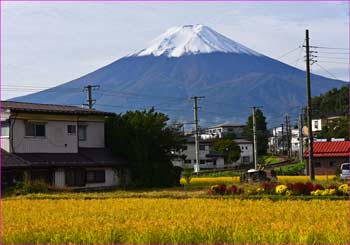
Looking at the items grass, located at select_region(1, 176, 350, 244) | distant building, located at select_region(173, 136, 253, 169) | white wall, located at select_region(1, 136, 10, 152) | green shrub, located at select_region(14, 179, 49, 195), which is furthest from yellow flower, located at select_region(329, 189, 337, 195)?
distant building, located at select_region(173, 136, 253, 169)

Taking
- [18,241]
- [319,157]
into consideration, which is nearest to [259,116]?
[319,157]

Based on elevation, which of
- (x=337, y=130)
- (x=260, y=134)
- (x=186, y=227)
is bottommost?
(x=186, y=227)

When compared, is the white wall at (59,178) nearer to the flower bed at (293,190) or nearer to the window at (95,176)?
the window at (95,176)

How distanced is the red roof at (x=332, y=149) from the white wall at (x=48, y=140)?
69.1 ft

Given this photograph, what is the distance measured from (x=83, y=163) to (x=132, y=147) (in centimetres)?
376

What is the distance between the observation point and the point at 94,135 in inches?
1455

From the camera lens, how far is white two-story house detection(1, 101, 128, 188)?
3105cm

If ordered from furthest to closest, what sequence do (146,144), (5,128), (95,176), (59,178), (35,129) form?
(146,144)
(95,176)
(35,129)
(59,178)
(5,128)

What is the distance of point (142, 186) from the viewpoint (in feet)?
118

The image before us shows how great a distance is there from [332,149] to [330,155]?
624 mm

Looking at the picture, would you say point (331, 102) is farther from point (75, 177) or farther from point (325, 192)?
point (325, 192)

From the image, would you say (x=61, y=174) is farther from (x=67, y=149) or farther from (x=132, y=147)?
(x=132, y=147)

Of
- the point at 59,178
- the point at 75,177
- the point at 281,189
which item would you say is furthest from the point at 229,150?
the point at 281,189

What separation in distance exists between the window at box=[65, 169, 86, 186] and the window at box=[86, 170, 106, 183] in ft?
1.62
